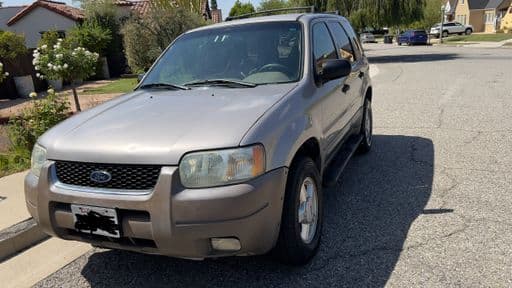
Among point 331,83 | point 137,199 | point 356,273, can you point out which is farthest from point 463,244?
point 137,199

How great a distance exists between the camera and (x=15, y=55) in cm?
1748

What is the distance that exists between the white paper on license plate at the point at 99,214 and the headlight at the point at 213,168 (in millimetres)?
501

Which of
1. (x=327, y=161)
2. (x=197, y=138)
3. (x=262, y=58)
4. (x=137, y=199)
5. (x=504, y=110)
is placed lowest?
(x=504, y=110)

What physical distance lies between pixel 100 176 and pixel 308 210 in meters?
1.54

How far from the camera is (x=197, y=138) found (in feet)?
9.02

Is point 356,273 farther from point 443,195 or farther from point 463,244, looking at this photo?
point 443,195

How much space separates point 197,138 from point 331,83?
1.96m

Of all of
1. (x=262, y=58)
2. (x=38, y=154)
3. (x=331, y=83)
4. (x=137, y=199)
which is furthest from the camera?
(x=331, y=83)

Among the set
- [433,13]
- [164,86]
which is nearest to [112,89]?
[164,86]

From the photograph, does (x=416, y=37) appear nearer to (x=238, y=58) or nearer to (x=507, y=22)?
(x=507, y=22)

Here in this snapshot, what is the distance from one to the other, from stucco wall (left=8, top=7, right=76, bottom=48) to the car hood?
28.6m

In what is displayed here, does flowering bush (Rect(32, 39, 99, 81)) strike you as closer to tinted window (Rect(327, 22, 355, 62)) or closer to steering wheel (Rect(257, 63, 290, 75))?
tinted window (Rect(327, 22, 355, 62))

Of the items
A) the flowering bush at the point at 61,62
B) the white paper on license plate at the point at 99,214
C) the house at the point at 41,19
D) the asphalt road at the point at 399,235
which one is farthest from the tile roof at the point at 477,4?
the white paper on license plate at the point at 99,214

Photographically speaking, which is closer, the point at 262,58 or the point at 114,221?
the point at 114,221
